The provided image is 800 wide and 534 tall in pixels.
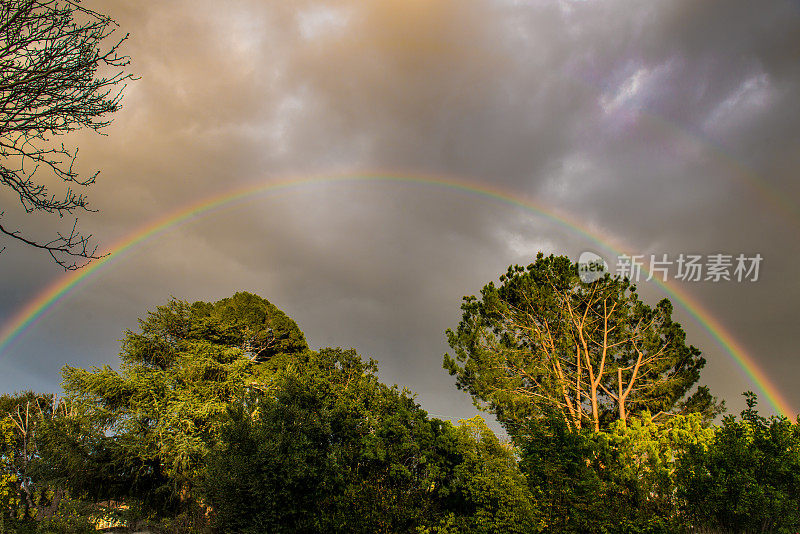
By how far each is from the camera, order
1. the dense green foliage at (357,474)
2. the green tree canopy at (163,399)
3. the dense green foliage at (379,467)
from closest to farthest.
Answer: the dense green foliage at (379,467) → the dense green foliage at (357,474) → the green tree canopy at (163,399)

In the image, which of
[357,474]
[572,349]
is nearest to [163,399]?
[357,474]

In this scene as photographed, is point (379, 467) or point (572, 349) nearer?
point (379, 467)

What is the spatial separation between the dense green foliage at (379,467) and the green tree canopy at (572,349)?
2.36 feet

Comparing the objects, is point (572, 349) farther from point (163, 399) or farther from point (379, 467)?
point (163, 399)

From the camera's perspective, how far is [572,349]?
837 inches

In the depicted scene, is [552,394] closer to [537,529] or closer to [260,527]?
[537,529]

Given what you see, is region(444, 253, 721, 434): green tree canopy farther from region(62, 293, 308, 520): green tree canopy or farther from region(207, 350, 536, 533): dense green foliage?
region(62, 293, 308, 520): green tree canopy

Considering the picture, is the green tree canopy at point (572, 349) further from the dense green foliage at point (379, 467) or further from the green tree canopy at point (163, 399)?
the green tree canopy at point (163, 399)

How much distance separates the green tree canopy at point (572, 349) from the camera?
Result: 2031 cm

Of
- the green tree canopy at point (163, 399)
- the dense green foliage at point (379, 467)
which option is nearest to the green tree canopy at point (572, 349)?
the dense green foliage at point (379, 467)

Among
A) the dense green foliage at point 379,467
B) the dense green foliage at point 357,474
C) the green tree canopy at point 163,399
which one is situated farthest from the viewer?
the green tree canopy at point 163,399

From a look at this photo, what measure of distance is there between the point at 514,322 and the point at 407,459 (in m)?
10.3

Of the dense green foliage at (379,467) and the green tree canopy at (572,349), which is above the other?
the green tree canopy at (572,349)

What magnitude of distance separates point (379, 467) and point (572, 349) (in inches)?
463
